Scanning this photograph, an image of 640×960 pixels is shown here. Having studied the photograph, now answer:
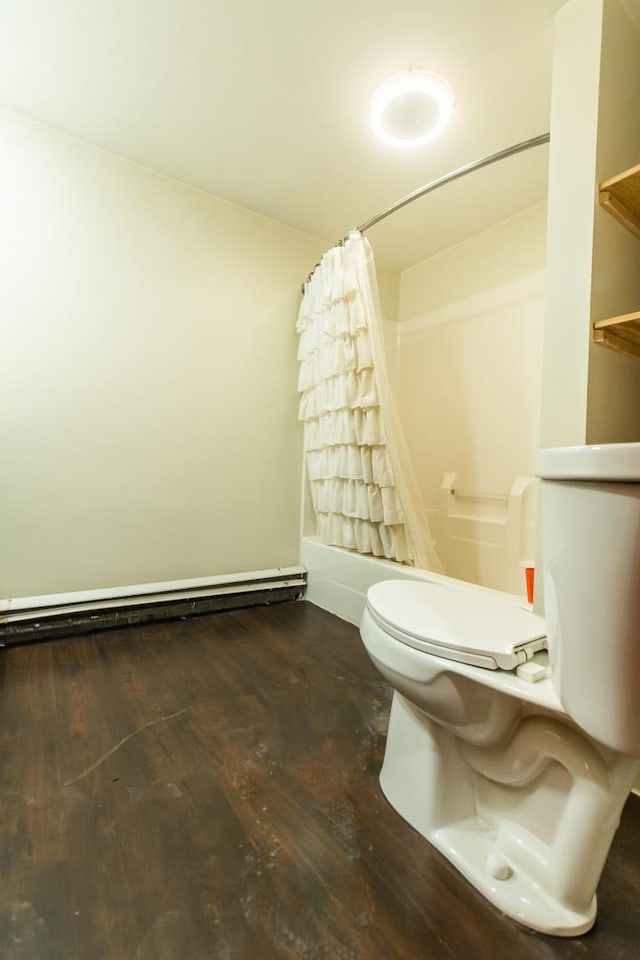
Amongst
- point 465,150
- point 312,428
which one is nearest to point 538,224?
point 465,150

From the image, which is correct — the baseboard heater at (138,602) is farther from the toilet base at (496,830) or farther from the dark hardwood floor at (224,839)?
the toilet base at (496,830)

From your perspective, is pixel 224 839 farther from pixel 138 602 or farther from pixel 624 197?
pixel 624 197

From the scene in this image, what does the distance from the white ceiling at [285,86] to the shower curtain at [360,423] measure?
0.41 m

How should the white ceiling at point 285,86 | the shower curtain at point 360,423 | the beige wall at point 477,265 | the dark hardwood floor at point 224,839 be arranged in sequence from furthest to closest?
the beige wall at point 477,265, the shower curtain at point 360,423, the white ceiling at point 285,86, the dark hardwood floor at point 224,839

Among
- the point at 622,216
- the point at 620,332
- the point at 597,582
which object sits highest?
the point at 622,216

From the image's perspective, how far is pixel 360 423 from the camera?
72.8 inches

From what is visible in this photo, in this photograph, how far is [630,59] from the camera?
1.21 m

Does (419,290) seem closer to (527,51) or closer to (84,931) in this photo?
(527,51)

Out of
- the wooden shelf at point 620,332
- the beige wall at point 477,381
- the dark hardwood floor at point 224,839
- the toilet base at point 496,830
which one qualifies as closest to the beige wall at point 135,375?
the dark hardwood floor at point 224,839

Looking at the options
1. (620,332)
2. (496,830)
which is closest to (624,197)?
(620,332)

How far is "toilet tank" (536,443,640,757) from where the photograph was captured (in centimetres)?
51

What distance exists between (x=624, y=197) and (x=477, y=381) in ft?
3.99

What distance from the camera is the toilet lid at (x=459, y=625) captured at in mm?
747

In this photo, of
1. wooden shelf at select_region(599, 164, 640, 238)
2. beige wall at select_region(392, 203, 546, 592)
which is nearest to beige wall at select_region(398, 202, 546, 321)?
beige wall at select_region(392, 203, 546, 592)
